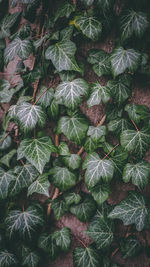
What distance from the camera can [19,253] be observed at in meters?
1.29

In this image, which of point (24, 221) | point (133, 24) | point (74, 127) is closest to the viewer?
point (133, 24)

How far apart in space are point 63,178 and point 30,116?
0.38m

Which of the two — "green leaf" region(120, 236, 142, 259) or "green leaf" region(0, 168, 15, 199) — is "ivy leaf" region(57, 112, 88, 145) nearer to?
"green leaf" region(0, 168, 15, 199)

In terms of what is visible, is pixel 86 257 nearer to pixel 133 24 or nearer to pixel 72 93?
pixel 72 93

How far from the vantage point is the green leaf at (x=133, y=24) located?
0.95 m

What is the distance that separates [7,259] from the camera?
125 centimetres

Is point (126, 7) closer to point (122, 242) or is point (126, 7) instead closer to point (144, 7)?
point (144, 7)

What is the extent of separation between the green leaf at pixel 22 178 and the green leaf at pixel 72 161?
190 mm

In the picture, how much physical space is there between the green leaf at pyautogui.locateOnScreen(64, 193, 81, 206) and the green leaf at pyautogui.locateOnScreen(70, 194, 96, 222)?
36 mm

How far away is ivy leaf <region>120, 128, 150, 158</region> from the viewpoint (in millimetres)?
972

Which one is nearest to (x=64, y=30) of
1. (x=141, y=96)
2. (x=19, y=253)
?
(x=141, y=96)

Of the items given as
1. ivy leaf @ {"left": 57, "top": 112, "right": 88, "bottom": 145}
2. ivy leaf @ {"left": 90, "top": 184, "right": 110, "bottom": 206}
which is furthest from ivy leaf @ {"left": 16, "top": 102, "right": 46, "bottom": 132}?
ivy leaf @ {"left": 90, "top": 184, "right": 110, "bottom": 206}

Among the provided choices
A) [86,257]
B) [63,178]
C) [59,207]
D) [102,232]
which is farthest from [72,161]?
[86,257]

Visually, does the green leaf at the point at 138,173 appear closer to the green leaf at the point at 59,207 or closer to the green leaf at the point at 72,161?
the green leaf at the point at 72,161
